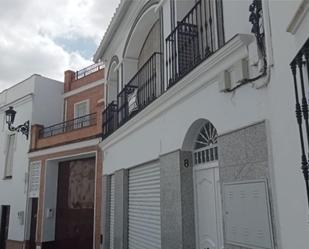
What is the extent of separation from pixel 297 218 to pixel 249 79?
1736mm

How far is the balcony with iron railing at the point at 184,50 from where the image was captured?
610cm

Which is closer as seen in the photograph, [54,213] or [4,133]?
[54,213]

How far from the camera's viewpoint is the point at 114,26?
466 inches

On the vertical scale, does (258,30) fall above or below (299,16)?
above

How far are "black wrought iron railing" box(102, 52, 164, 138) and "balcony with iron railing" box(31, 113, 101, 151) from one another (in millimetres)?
2949

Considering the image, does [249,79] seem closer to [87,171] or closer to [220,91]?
[220,91]

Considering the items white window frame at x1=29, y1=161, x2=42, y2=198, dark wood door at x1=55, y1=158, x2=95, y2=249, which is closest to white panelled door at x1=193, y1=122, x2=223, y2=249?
dark wood door at x1=55, y1=158, x2=95, y2=249

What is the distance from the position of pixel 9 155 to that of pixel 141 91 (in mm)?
12668

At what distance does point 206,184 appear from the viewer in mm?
5844

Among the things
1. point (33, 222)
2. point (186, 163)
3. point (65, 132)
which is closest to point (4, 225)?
point (33, 222)

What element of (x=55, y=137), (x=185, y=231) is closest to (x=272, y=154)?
(x=185, y=231)

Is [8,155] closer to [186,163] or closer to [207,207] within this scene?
[186,163]

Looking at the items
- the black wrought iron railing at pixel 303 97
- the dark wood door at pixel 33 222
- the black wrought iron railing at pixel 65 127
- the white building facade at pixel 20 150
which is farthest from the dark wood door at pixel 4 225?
the black wrought iron railing at pixel 303 97

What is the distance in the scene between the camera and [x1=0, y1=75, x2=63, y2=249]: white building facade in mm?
17234
